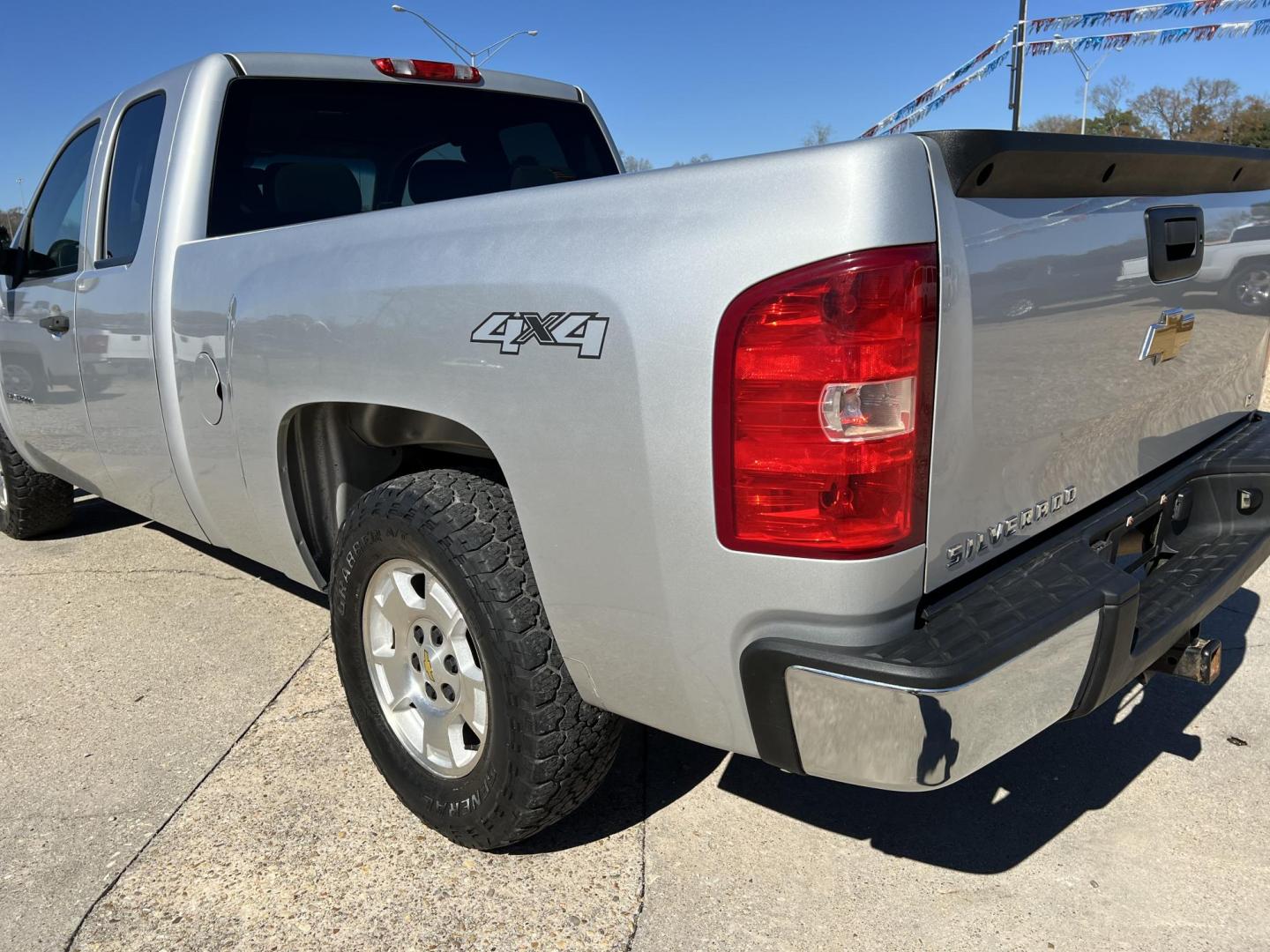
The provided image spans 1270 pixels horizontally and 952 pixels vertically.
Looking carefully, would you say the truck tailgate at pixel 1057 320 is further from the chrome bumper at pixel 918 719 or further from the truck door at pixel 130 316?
the truck door at pixel 130 316

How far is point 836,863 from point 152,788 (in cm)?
188

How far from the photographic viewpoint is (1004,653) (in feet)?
5.49

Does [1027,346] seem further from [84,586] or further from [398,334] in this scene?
[84,586]

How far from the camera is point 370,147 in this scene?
3643 mm

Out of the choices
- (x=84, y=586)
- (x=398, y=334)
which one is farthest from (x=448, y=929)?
(x=84, y=586)

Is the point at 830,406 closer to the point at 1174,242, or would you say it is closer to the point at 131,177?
the point at 1174,242

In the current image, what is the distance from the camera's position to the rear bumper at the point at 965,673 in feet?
5.32

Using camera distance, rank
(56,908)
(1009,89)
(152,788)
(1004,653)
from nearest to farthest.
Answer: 1. (1004,653)
2. (56,908)
3. (152,788)
4. (1009,89)

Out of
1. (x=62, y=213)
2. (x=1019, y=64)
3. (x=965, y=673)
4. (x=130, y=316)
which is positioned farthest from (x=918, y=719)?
(x=1019, y=64)

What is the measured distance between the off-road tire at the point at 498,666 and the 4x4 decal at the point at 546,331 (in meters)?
0.41

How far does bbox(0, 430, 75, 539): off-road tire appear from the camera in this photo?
500cm

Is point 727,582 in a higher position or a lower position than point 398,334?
lower

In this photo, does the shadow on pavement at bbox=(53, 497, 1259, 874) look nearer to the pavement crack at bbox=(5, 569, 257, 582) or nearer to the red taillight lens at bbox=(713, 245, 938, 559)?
the red taillight lens at bbox=(713, 245, 938, 559)

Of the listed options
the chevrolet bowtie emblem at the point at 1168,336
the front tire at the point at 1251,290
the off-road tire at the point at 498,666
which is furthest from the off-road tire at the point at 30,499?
the front tire at the point at 1251,290
